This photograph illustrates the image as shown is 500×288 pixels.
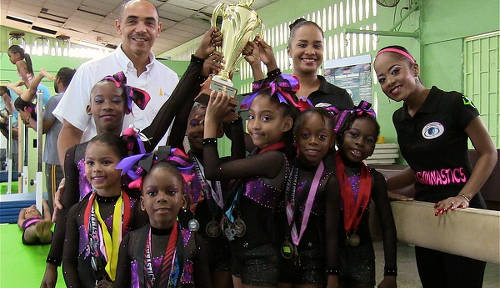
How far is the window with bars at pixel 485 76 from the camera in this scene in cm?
474

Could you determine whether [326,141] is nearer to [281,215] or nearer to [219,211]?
[281,215]

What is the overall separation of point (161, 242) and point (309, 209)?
0.52 metres

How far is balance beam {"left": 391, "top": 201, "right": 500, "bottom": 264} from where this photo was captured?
137 cm

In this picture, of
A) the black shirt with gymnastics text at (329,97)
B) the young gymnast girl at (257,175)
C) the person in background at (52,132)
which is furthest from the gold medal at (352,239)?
the person in background at (52,132)

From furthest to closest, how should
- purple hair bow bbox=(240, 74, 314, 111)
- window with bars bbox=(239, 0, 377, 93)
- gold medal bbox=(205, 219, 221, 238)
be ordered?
1. window with bars bbox=(239, 0, 377, 93)
2. gold medal bbox=(205, 219, 221, 238)
3. purple hair bow bbox=(240, 74, 314, 111)

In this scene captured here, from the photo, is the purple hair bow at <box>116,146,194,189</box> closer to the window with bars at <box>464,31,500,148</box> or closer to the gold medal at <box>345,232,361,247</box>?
the gold medal at <box>345,232,361,247</box>

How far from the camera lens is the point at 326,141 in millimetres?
1627

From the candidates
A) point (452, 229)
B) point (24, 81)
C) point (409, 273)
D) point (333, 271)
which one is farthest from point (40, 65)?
point (452, 229)

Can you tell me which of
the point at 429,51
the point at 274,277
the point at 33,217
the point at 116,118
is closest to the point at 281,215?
the point at 274,277

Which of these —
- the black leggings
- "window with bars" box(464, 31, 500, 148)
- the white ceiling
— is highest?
the white ceiling

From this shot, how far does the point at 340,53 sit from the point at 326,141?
5.24 meters

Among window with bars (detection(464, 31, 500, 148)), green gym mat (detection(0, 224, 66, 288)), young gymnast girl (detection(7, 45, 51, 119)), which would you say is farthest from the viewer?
young gymnast girl (detection(7, 45, 51, 119))

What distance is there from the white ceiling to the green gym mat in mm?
5537

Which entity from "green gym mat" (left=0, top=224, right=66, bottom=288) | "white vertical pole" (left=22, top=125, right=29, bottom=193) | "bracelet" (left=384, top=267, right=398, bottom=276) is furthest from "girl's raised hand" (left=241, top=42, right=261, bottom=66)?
"white vertical pole" (left=22, top=125, right=29, bottom=193)
